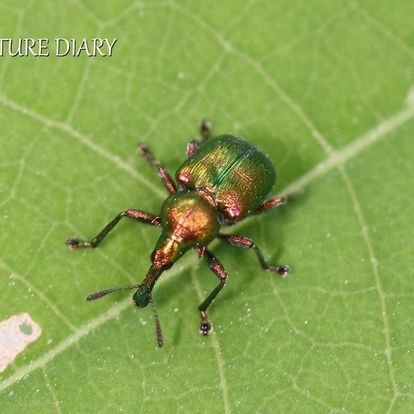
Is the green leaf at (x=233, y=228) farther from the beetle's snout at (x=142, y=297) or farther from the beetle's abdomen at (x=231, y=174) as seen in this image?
the beetle's abdomen at (x=231, y=174)

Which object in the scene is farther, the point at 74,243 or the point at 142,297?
the point at 74,243

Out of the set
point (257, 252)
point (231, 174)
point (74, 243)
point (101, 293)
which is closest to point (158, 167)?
point (231, 174)

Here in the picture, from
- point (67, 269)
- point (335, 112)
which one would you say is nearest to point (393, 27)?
point (335, 112)

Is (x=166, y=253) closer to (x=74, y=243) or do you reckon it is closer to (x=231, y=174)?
(x=74, y=243)

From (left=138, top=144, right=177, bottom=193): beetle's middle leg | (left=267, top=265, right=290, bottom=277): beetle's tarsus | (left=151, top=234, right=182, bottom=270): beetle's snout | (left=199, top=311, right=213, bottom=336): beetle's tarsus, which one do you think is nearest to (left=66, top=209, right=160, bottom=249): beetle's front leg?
(left=151, top=234, right=182, bottom=270): beetle's snout

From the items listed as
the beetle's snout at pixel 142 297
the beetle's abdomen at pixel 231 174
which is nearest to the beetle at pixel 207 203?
the beetle's abdomen at pixel 231 174

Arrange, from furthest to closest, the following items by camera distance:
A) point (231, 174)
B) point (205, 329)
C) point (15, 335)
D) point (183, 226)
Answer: point (231, 174) < point (183, 226) < point (205, 329) < point (15, 335)

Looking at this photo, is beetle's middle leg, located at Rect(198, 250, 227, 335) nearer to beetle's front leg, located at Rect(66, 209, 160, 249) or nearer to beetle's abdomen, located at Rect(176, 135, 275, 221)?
beetle's abdomen, located at Rect(176, 135, 275, 221)

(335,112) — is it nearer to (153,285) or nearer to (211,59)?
(211,59)

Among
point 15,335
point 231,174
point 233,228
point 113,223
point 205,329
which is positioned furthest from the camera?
point 233,228
